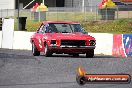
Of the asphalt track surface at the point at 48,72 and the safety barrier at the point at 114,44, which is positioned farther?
the safety barrier at the point at 114,44

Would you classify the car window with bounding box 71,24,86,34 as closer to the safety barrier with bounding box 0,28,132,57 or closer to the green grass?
the safety barrier with bounding box 0,28,132,57

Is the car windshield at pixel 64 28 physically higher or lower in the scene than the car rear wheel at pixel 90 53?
higher

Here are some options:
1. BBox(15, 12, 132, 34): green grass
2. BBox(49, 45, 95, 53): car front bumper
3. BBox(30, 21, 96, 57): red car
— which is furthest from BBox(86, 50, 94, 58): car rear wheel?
BBox(15, 12, 132, 34): green grass

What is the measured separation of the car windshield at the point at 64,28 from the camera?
21.8 m

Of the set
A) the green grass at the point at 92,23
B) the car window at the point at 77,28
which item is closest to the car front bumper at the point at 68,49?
the car window at the point at 77,28

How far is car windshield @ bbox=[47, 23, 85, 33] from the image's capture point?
856 inches

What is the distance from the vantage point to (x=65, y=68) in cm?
1656

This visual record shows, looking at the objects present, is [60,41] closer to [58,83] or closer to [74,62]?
[74,62]

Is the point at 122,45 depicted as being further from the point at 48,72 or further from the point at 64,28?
the point at 48,72

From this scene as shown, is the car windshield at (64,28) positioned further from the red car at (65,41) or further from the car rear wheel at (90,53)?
the car rear wheel at (90,53)

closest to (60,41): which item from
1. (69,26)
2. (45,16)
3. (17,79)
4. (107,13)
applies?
(69,26)

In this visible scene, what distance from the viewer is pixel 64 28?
2202 centimetres

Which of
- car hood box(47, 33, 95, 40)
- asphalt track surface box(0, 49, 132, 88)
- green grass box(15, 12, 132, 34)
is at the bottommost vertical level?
green grass box(15, 12, 132, 34)

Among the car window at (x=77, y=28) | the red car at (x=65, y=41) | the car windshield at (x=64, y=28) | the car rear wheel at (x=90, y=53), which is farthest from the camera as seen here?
the car window at (x=77, y=28)
